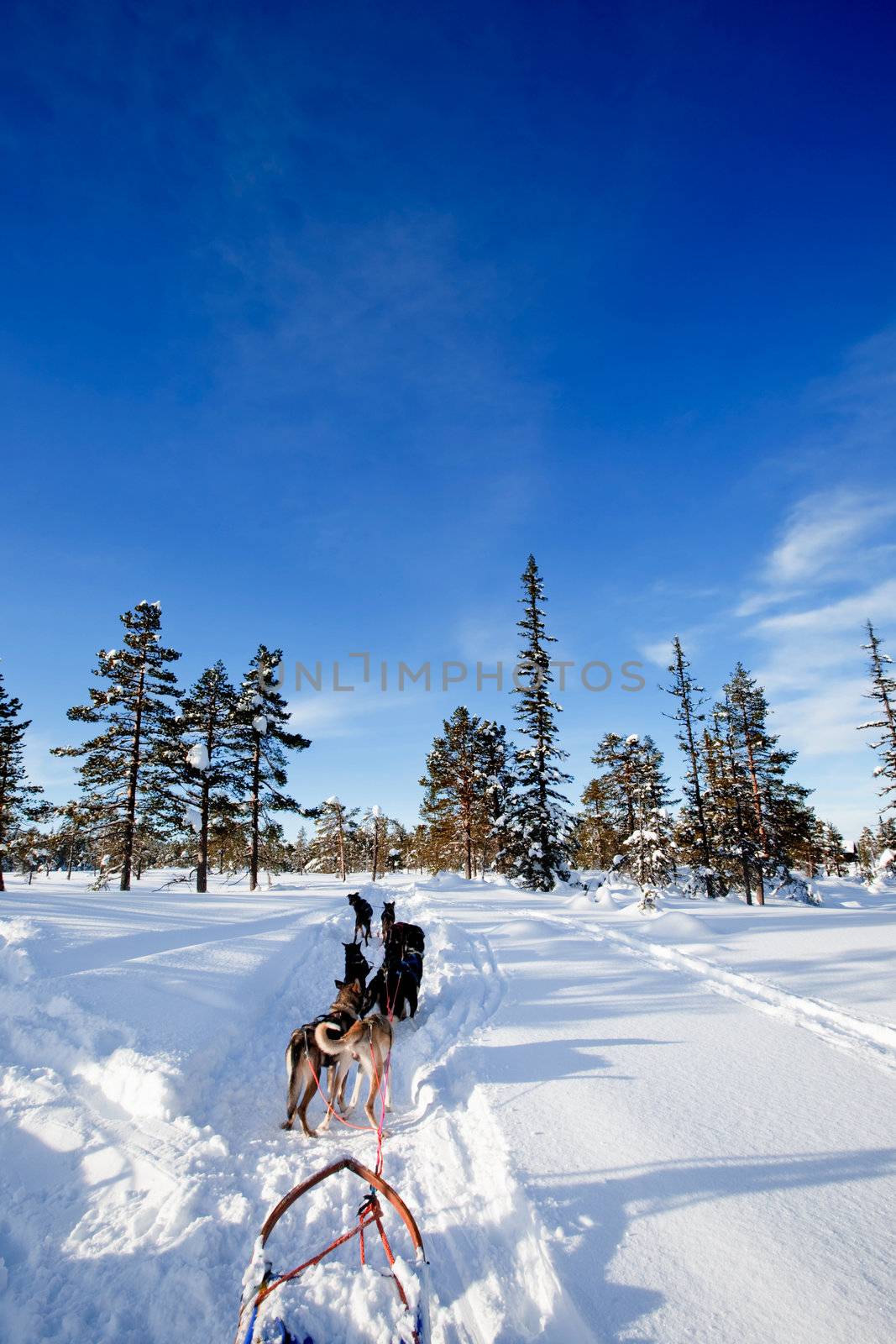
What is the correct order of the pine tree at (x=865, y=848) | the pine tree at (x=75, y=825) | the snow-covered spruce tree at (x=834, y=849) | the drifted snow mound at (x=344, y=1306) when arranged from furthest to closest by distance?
the pine tree at (x=865, y=848)
the snow-covered spruce tree at (x=834, y=849)
the pine tree at (x=75, y=825)
the drifted snow mound at (x=344, y=1306)

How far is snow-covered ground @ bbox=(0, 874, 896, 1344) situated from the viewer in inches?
104

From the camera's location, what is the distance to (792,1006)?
692 centimetres

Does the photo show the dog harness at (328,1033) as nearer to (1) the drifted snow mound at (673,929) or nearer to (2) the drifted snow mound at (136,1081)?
(2) the drifted snow mound at (136,1081)

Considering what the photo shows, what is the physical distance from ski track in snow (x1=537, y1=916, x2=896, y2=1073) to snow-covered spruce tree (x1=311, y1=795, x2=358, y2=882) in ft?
133

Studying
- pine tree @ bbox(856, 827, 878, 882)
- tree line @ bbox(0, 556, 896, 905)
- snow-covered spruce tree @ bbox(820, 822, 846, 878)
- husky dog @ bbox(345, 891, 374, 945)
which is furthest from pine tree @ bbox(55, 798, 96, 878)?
pine tree @ bbox(856, 827, 878, 882)

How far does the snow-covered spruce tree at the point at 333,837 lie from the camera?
51925 millimetres

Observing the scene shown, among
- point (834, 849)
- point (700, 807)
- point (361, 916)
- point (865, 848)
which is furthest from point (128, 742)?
point (865, 848)

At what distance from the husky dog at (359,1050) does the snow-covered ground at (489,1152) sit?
0.29 m

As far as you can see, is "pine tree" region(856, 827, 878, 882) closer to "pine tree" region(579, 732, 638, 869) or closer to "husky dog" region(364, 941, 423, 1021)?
"pine tree" region(579, 732, 638, 869)

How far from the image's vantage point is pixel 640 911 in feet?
50.0

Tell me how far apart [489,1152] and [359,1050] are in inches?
48.8

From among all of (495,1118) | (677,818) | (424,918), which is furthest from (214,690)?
(677,818)

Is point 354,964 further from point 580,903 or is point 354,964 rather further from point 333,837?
point 333,837

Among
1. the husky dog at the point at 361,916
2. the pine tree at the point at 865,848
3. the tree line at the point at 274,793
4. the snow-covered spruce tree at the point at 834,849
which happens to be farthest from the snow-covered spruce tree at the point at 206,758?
the pine tree at the point at 865,848
